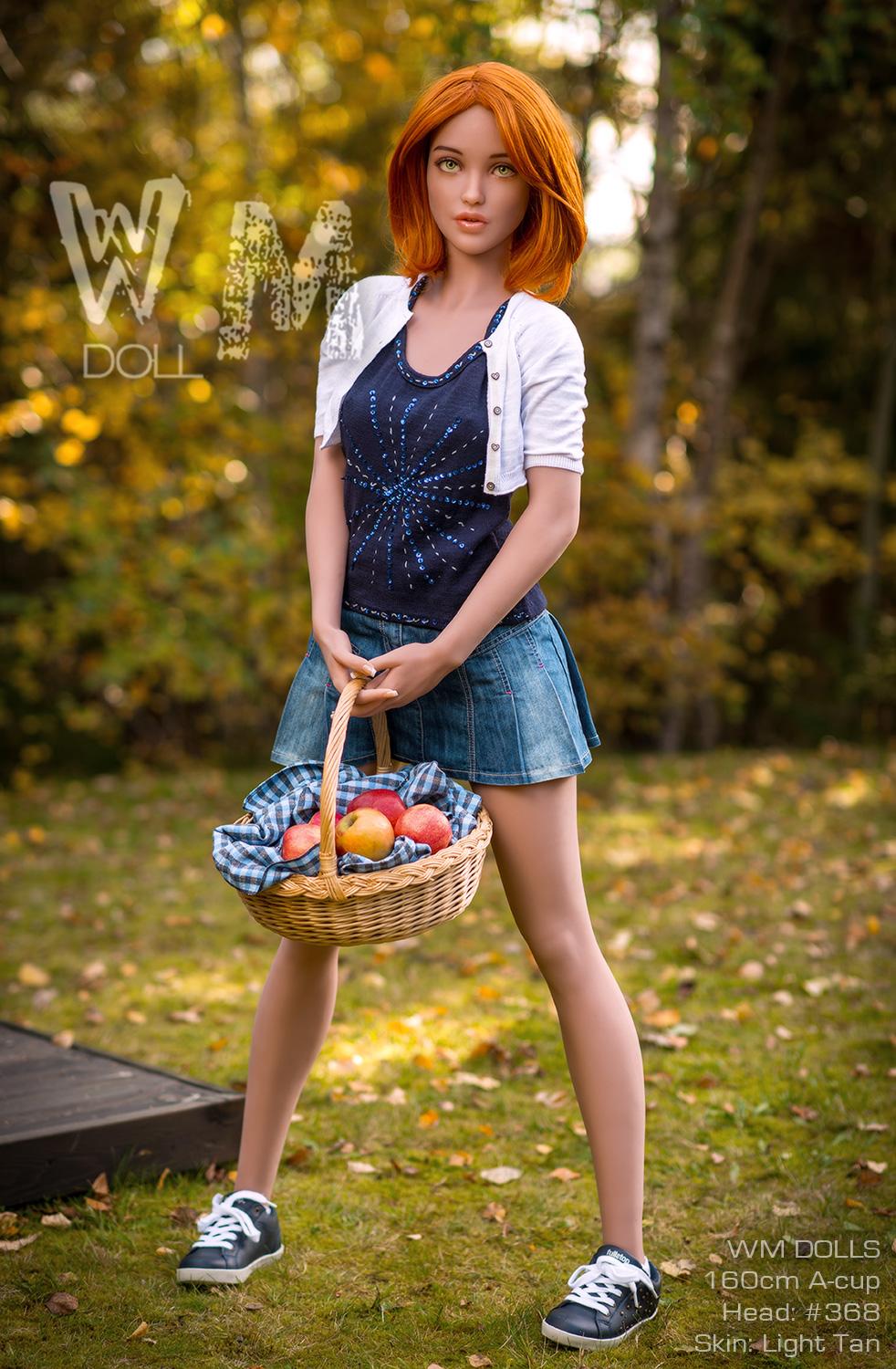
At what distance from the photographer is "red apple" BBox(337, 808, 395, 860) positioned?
1.97 metres

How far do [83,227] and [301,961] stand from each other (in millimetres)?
5301

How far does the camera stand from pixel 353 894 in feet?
6.23

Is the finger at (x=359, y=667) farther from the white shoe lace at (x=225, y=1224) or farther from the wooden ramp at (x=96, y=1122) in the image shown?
the wooden ramp at (x=96, y=1122)

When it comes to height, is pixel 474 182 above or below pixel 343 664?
above

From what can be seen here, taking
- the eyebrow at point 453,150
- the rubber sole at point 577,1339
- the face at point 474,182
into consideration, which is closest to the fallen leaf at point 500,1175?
the rubber sole at point 577,1339

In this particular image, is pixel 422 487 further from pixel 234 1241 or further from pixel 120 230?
pixel 120 230

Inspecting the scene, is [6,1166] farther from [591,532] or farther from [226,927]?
[591,532]

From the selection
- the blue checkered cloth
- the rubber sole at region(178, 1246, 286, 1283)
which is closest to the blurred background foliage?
the blue checkered cloth

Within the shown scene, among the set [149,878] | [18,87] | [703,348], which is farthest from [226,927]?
[703,348]

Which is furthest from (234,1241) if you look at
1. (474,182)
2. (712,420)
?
(712,420)

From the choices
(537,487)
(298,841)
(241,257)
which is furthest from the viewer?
(241,257)

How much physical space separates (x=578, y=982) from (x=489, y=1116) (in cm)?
116

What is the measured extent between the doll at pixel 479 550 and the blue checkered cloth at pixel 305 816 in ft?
0.29

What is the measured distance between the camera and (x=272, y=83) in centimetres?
1265
